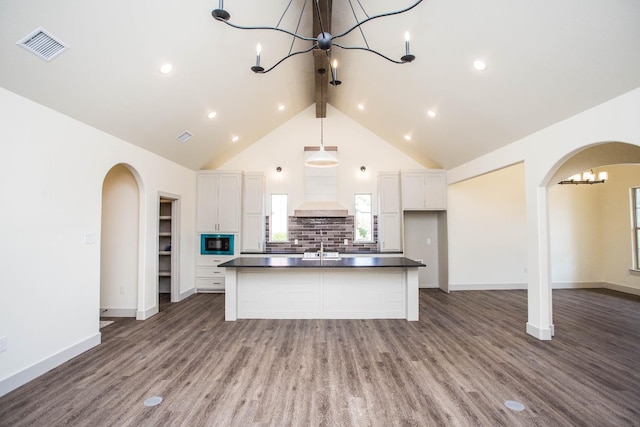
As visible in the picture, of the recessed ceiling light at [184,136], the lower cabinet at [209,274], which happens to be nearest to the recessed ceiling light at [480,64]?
the recessed ceiling light at [184,136]

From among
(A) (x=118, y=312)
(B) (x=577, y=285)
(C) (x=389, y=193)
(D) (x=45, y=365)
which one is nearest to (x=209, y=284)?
(A) (x=118, y=312)

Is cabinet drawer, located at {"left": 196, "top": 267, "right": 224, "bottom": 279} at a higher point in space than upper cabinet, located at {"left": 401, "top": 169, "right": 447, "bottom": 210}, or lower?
lower

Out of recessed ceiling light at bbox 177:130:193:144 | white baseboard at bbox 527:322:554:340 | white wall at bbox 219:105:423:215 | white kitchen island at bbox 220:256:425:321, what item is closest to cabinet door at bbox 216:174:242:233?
white wall at bbox 219:105:423:215

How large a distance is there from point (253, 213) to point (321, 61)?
324 cm

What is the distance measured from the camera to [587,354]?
10.7 ft

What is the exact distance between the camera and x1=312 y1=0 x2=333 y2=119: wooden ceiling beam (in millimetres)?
3581

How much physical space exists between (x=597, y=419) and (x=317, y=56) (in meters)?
4.90

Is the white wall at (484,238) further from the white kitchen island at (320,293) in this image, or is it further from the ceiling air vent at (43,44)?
the ceiling air vent at (43,44)

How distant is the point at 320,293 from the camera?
454 cm

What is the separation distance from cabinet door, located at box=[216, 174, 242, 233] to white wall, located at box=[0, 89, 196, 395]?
2.41m

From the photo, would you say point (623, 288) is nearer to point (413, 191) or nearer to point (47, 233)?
A: point (413, 191)

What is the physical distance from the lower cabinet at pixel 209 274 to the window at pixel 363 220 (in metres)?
2.81

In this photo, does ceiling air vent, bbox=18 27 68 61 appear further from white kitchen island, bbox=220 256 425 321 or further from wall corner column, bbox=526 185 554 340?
wall corner column, bbox=526 185 554 340

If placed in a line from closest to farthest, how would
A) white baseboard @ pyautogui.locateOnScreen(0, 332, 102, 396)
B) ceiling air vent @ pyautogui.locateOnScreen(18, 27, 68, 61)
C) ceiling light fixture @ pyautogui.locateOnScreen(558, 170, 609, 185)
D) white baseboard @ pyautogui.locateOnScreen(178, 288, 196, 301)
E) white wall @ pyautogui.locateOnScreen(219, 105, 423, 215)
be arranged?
ceiling air vent @ pyautogui.locateOnScreen(18, 27, 68, 61) → white baseboard @ pyautogui.locateOnScreen(0, 332, 102, 396) → white baseboard @ pyautogui.locateOnScreen(178, 288, 196, 301) → ceiling light fixture @ pyautogui.locateOnScreen(558, 170, 609, 185) → white wall @ pyautogui.locateOnScreen(219, 105, 423, 215)
